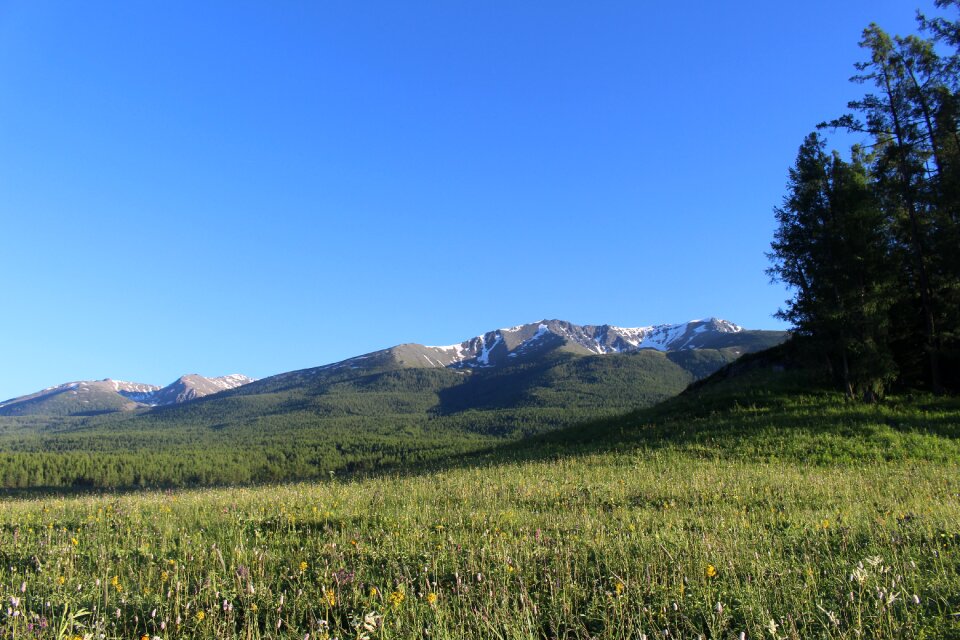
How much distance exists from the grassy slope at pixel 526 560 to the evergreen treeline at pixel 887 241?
13.2 metres

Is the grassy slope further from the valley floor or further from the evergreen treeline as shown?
the evergreen treeline

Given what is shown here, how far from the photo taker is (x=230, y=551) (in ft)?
25.5

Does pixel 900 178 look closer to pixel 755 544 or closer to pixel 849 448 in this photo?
pixel 849 448

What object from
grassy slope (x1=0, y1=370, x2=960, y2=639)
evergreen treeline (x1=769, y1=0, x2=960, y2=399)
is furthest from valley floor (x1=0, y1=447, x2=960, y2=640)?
evergreen treeline (x1=769, y1=0, x2=960, y2=399)

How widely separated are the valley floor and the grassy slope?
35 mm

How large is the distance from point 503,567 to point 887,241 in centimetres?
3171

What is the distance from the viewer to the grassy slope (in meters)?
4.82

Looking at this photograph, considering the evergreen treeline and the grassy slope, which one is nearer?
the grassy slope

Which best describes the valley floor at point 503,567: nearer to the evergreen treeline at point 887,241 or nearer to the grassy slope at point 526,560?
the grassy slope at point 526,560

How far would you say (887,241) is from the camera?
28.8m

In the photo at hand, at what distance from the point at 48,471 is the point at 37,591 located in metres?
203

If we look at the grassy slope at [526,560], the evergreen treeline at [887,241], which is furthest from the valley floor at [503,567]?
the evergreen treeline at [887,241]

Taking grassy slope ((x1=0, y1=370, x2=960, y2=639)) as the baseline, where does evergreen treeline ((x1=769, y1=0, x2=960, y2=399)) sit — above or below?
above

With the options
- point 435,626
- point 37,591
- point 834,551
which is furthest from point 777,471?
point 37,591
